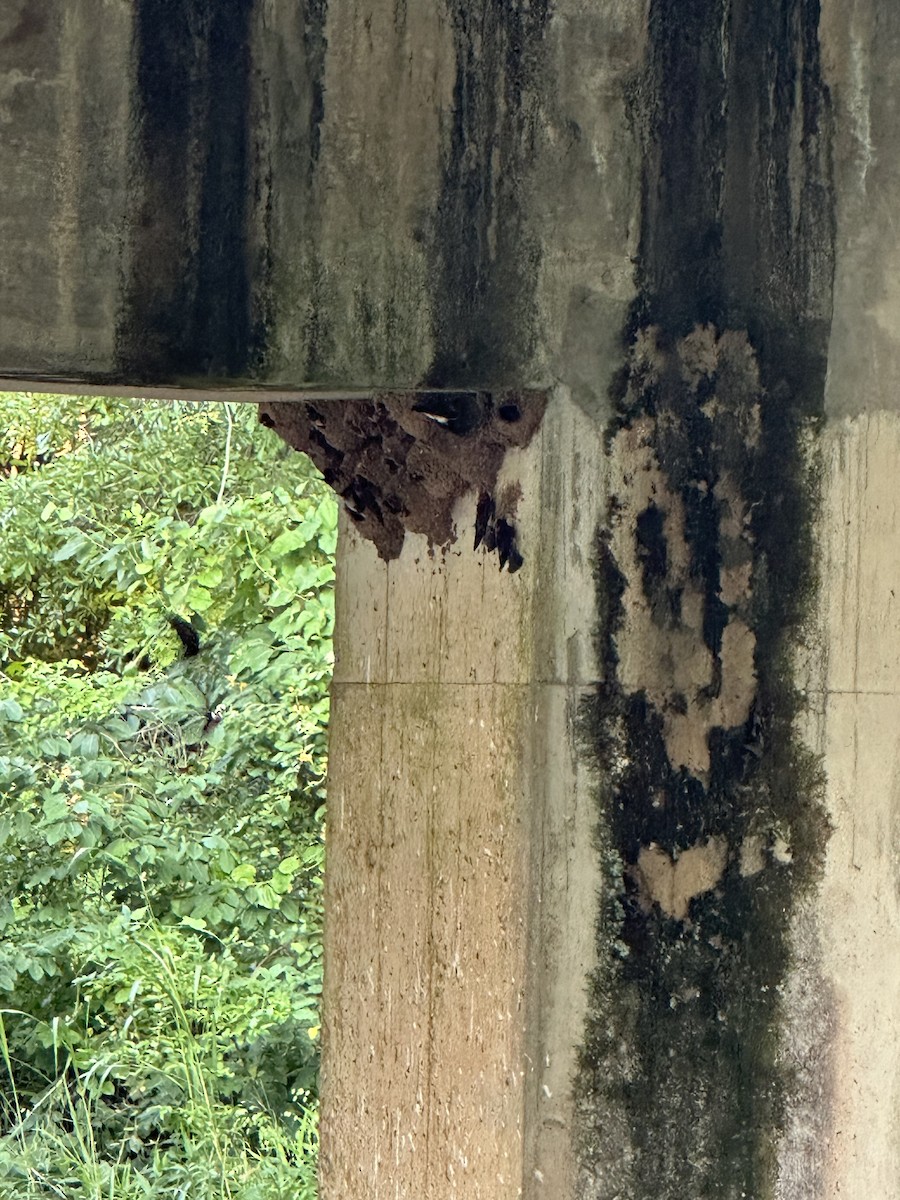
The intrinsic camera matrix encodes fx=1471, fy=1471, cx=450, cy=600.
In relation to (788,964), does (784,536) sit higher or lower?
higher

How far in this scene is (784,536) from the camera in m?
2.84

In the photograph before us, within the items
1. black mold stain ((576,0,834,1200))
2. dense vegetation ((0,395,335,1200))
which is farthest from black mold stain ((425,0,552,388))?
dense vegetation ((0,395,335,1200))

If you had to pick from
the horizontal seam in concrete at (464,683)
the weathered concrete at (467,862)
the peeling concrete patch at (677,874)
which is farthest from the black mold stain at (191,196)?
the peeling concrete patch at (677,874)

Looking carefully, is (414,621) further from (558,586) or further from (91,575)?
(91,575)

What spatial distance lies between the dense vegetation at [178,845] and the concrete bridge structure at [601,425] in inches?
148

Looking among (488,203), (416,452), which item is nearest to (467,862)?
(416,452)

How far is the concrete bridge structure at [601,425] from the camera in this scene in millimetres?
2693

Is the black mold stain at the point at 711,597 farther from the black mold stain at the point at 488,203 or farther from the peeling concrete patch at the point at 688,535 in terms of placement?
the black mold stain at the point at 488,203

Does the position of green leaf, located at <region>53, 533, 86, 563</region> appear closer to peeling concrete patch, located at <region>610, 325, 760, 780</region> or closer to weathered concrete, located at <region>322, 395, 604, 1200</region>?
weathered concrete, located at <region>322, 395, 604, 1200</region>

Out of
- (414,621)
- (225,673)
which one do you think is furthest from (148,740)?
(414,621)

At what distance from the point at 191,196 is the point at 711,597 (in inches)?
48.1

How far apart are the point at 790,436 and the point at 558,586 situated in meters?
0.54

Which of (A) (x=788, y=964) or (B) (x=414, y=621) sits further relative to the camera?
(B) (x=414, y=621)

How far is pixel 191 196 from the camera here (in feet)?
8.80
